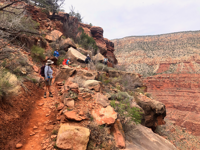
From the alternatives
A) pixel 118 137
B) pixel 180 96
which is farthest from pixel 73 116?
pixel 180 96

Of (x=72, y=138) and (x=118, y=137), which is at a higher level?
(x=72, y=138)

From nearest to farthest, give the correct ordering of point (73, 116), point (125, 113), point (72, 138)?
1. point (72, 138)
2. point (73, 116)
3. point (125, 113)

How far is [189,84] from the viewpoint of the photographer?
35844mm

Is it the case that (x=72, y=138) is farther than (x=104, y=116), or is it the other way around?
(x=104, y=116)

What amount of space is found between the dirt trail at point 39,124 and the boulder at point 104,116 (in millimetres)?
1326

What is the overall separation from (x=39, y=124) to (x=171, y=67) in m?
53.8

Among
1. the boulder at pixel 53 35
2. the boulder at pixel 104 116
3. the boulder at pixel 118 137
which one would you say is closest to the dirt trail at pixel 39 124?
the boulder at pixel 104 116

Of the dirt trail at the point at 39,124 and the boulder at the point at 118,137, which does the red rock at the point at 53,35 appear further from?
the boulder at the point at 118,137

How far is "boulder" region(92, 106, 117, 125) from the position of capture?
3571 millimetres

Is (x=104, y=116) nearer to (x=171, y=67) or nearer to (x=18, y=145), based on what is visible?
(x=18, y=145)

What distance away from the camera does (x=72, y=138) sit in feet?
8.87

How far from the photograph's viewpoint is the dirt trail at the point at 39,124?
9.08 feet

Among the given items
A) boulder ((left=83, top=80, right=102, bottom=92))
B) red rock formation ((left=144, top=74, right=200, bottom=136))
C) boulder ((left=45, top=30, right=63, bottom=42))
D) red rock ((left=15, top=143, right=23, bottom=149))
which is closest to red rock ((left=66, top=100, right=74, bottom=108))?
red rock ((left=15, top=143, right=23, bottom=149))

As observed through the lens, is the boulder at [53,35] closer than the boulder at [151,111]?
No
